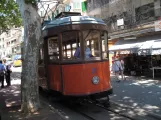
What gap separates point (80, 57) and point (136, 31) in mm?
12458

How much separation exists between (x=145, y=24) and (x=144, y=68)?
132 inches

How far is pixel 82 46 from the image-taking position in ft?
27.5

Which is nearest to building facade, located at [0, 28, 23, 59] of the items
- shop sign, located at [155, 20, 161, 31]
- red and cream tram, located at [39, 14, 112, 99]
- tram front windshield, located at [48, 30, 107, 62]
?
shop sign, located at [155, 20, 161, 31]

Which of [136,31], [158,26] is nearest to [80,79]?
[158,26]

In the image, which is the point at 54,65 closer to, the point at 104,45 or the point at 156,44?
the point at 104,45

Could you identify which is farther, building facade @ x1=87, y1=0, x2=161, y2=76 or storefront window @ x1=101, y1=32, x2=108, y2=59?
building facade @ x1=87, y1=0, x2=161, y2=76

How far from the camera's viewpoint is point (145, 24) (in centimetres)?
1944

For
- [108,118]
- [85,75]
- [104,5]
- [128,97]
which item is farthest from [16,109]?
[104,5]

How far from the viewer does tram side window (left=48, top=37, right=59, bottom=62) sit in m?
8.86

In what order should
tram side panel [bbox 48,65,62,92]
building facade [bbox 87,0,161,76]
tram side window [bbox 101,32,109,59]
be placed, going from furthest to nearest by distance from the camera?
building facade [bbox 87,0,161,76], tram side window [bbox 101,32,109,59], tram side panel [bbox 48,65,62,92]

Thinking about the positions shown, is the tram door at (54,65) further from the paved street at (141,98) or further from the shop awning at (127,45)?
the shop awning at (127,45)

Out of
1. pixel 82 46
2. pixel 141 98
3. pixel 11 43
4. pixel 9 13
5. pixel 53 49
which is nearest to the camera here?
pixel 82 46

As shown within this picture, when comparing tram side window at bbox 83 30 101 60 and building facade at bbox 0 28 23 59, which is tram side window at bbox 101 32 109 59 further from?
building facade at bbox 0 28 23 59

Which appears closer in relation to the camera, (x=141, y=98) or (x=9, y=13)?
(x=141, y=98)
